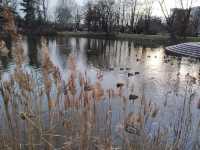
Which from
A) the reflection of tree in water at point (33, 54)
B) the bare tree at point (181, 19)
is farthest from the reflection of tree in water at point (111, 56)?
the bare tree at point (181, 19)

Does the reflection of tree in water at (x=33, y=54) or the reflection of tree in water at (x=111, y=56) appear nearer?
the reflection of tree in water at (x=33, y=54)

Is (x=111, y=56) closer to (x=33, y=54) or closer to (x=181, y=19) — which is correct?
(x=33, y=54)

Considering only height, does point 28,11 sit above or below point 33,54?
above

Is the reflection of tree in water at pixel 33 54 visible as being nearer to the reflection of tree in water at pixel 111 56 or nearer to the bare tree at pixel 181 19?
the reflection of tree in water at pixel 111 56

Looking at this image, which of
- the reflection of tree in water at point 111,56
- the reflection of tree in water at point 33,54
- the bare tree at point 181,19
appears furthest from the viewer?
the bare tree at point 181,19

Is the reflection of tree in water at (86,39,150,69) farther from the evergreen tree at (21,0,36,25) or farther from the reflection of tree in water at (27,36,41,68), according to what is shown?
the evergreen tree at (21,0,36,25)

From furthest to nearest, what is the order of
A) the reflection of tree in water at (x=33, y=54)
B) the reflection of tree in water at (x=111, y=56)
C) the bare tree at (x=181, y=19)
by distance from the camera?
the bare tree at (x=181, y=19), the reflection of tree in water at (x=111, y=56), the reflection of tree in water at (x=33, y=54)

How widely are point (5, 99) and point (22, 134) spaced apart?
130 cm

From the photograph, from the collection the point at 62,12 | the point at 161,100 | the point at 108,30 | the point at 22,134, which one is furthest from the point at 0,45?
the point at 62,12

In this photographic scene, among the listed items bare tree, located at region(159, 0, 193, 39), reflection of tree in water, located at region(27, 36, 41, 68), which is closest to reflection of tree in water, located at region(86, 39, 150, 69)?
reflection of tree in water, located at region(27, 36, 41, 68)

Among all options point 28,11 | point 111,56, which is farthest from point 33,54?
point 28,11

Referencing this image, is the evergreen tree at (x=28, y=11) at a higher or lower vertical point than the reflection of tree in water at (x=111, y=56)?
higher

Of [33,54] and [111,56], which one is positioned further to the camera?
[111,56]

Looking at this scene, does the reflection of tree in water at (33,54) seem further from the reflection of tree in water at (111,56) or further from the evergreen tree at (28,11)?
the evergreen tree at (28,11)
